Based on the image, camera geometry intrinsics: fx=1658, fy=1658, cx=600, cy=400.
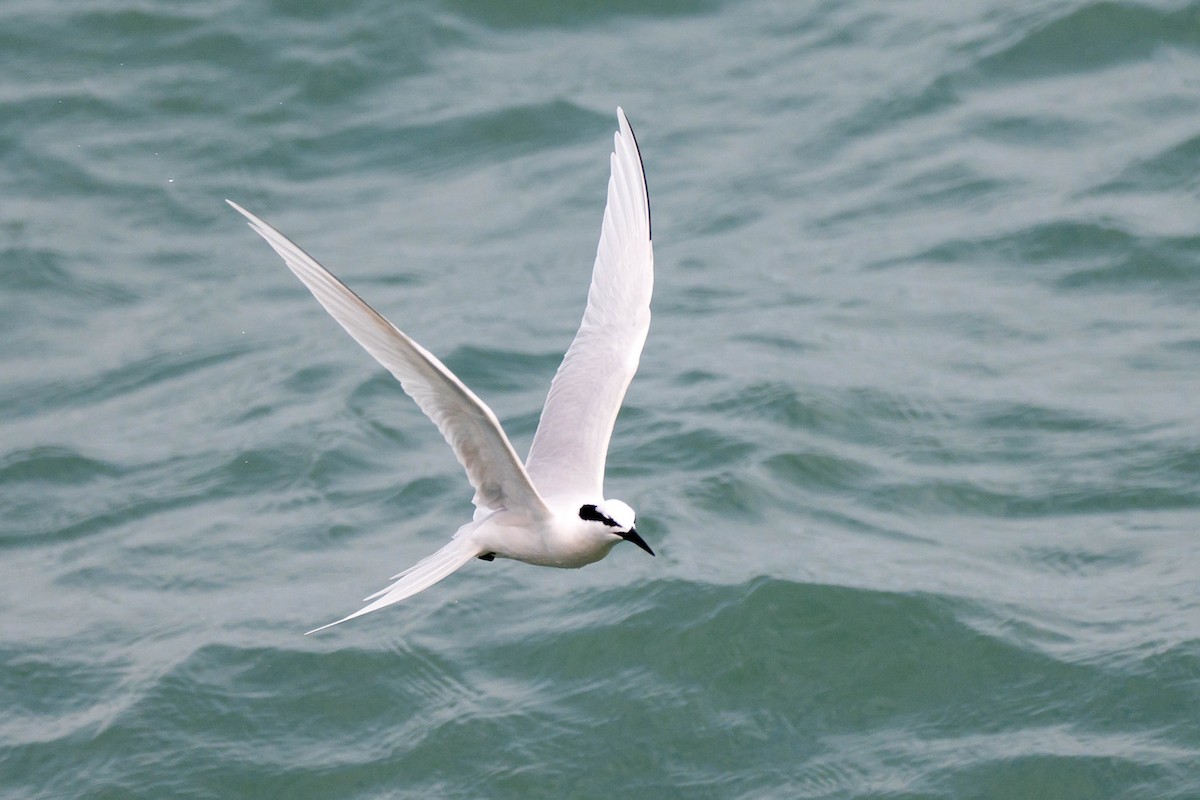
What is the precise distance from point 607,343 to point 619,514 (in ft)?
5.52

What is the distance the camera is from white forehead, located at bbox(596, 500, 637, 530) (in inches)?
237

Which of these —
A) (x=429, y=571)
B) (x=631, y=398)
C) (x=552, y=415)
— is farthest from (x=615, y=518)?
(x=631, y=398)

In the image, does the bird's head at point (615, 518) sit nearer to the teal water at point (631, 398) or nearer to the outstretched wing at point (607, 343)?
the outstretched wing at point (607, 343)

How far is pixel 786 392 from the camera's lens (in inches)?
407

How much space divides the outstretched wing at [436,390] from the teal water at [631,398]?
89.2 inches

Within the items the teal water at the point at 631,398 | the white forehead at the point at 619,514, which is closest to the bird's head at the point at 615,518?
the white forehead at the point at 619,514

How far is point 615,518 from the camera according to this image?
19.8 feet

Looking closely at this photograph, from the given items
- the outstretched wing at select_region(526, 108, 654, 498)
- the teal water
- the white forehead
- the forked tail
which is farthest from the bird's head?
the teal water

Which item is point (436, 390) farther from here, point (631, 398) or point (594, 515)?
point (631, 398)

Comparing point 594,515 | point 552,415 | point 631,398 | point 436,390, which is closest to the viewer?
point 436,390

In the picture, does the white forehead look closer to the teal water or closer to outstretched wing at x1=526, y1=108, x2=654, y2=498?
outstretched wing at x1=526, y1=108, x2=654, y2=498

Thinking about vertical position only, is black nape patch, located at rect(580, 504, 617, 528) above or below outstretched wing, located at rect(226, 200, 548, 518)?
below

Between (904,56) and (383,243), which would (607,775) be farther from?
(904,56)

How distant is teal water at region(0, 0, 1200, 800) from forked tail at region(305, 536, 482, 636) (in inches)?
81.5
